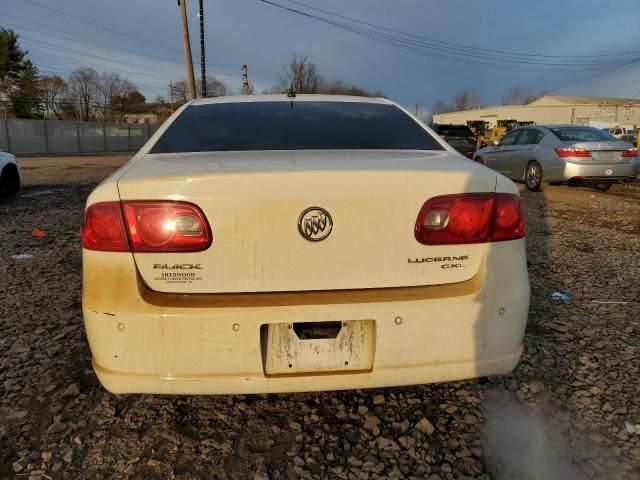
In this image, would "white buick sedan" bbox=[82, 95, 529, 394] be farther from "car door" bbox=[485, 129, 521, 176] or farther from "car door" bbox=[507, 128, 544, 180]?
"car door" bbox=[485, 129, 521, 176]

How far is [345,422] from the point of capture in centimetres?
227

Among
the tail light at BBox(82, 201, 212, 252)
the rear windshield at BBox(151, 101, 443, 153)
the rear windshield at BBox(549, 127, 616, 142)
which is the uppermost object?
the rear windshield at BBox(549, 127, 616, 142)

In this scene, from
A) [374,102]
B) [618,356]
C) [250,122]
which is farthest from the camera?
[374,102]

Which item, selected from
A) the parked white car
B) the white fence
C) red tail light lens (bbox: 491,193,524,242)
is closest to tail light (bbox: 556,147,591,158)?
red tail light lens (bbox: 491,193,524,242)

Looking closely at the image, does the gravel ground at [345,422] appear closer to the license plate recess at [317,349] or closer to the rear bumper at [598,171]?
the license plate recess at [317,349]

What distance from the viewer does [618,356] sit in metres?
2.90

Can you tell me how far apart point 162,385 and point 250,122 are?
1460 millimetres

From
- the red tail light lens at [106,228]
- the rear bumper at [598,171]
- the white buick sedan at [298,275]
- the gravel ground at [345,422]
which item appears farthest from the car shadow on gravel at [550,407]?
the rear bumper at [598,171]

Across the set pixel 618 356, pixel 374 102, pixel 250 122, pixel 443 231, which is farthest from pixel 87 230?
pixel 618 356

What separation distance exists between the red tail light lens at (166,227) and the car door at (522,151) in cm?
988

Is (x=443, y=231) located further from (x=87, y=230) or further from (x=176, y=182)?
(x=87, y=230)

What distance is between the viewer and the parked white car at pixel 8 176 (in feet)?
30.1

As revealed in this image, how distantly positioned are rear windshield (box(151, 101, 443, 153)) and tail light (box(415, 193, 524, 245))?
0.63 m

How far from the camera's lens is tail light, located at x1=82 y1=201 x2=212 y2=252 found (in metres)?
1.78
